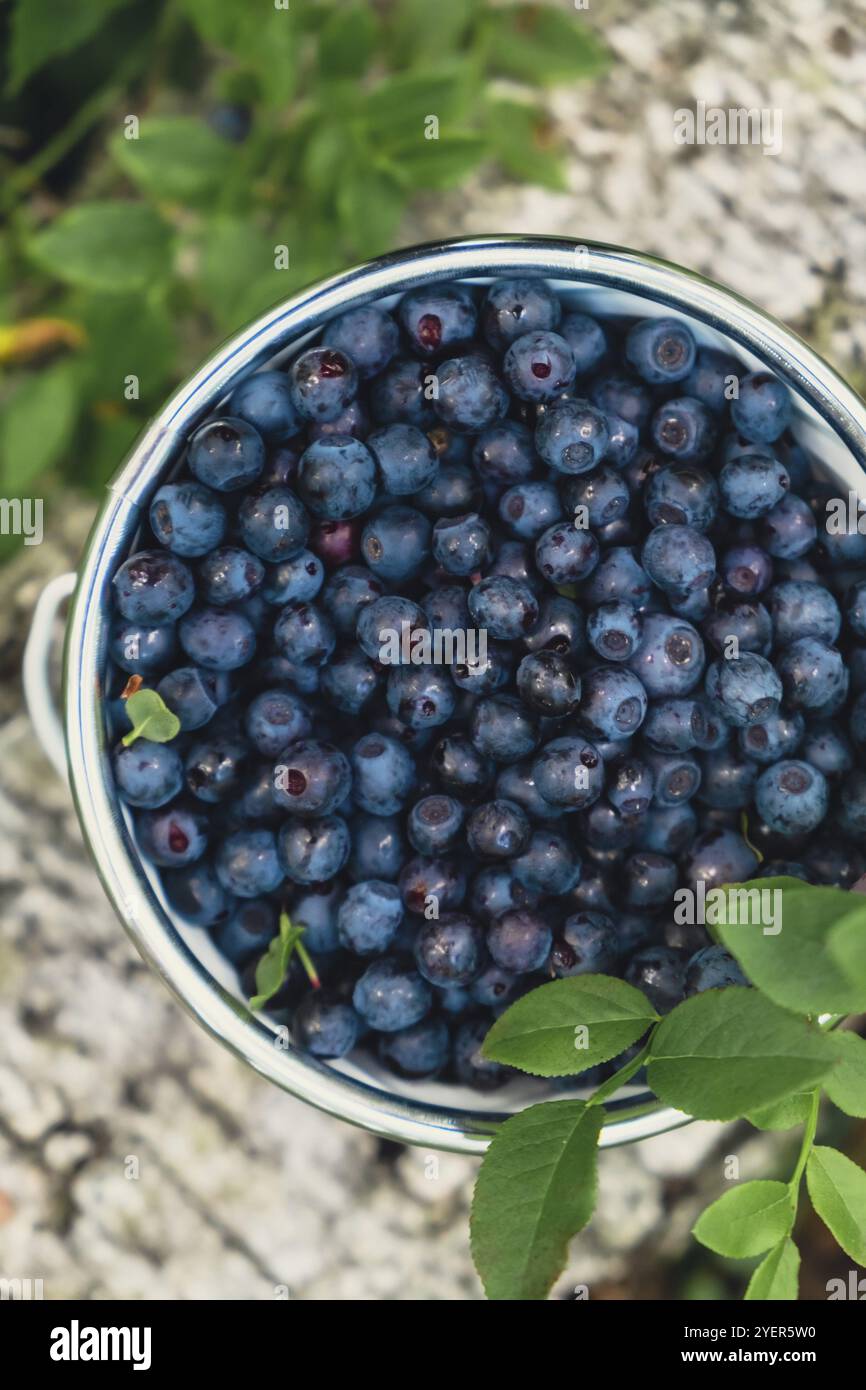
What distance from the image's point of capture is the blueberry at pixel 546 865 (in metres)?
0.90

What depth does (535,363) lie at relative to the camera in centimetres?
88

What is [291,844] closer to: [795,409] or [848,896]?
[848,896]

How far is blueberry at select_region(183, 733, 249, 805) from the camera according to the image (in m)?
0.93

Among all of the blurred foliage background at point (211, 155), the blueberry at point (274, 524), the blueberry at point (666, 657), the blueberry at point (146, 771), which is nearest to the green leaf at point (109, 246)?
the blurred foliage background at point (211, 155)

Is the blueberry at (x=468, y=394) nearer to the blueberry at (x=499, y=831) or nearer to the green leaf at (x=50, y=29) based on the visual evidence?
the blueberry at (x=499, y=831)

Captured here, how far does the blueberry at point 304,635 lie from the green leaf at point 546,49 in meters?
0.72

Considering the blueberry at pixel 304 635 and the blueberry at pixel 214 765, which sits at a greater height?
the blueberry at pixel 304 635

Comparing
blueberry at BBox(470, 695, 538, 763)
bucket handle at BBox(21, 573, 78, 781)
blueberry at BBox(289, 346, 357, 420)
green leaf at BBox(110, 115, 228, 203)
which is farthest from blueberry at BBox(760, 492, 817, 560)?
green leaf at BBox(110, 115, 228, 203)

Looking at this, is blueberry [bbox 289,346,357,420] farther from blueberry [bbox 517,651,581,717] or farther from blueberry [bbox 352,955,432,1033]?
blueberry [bbox 352,955,432,1033]

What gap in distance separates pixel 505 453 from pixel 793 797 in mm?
343

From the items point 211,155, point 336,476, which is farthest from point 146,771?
point 211,155

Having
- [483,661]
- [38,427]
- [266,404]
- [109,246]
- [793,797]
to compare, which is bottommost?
[793,797]

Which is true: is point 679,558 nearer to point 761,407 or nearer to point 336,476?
point 761,407

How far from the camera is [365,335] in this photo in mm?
904
